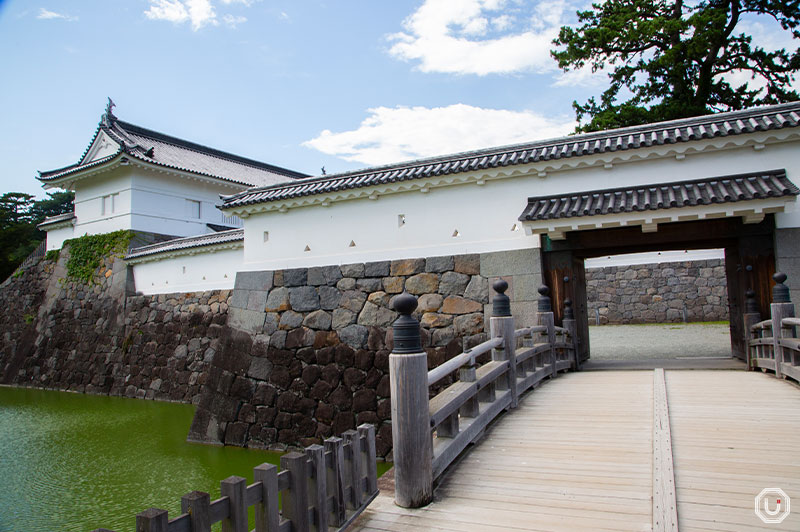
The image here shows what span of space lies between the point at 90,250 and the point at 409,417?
16499 mm

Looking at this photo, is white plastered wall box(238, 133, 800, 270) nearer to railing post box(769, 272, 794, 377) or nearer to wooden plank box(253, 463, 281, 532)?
railing post box(769, 272, 794, 377)

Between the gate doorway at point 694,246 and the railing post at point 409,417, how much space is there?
4817 mm

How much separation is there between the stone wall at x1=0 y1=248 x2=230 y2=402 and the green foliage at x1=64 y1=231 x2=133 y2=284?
0.28m

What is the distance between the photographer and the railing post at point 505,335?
4824 millimetres

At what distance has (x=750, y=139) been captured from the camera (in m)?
6.65

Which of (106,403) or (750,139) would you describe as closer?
(750,139)

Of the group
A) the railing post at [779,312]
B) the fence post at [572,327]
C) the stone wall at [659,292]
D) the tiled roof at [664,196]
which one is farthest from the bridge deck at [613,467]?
the stone wall at [659,292]

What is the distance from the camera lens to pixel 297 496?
8.43ft

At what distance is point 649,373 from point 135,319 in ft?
42.1

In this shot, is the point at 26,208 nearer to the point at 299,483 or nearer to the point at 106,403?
the point at 106,403

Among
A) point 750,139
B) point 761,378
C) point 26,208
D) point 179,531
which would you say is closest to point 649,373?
point 761,378

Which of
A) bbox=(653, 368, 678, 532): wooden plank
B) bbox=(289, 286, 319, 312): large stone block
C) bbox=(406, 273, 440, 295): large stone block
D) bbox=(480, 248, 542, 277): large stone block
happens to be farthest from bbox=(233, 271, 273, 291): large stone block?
bbox=(653, 368, 678, 532): wooden plank

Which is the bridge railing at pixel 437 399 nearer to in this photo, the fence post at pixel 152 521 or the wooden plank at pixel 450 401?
the wooden plank at pixel 450 401

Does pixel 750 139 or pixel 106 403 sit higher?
pixel 750 139
